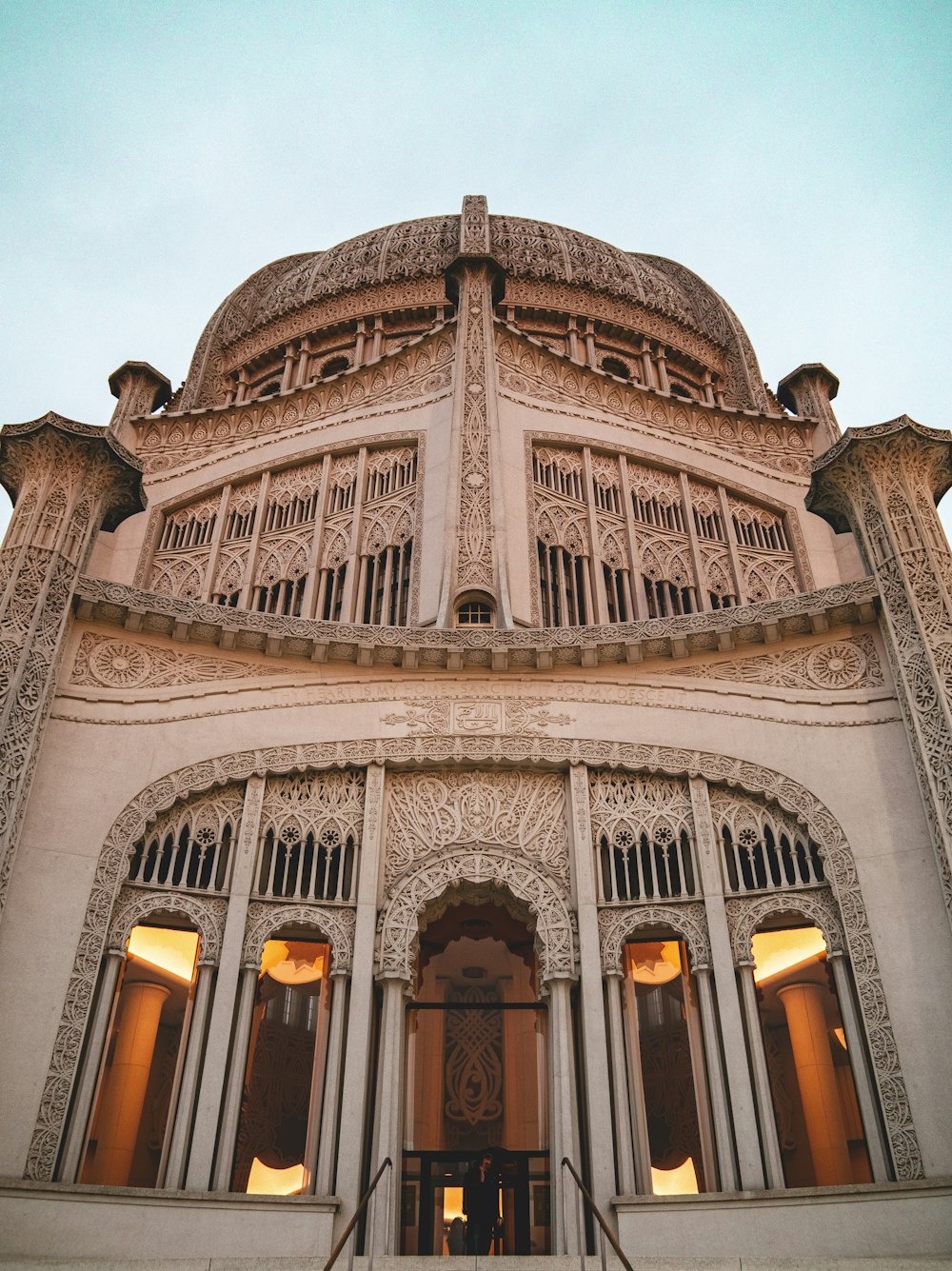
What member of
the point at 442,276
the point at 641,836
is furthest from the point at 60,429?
the point at 442,276

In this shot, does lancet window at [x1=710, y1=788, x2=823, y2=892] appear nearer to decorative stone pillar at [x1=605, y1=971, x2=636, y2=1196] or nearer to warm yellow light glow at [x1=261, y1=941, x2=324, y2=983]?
decorative stone pillar at [x1=605, y1=971, x2=636, y2=1196]

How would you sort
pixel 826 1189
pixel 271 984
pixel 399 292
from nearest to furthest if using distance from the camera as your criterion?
1. pixel 826 1189
2. pixel 271 984
3. pixel 399 292

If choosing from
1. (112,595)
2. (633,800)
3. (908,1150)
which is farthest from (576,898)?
(112,595)

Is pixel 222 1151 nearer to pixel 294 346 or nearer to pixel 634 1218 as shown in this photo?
pixel 634 1218

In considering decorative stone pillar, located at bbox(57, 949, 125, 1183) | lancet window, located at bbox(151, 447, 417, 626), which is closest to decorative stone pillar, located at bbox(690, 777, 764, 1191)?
lancet window, located at bbox(151, 447, 417, 626)

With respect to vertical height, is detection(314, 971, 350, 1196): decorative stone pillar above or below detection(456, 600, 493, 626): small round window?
below

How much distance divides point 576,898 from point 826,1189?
382 centimetres

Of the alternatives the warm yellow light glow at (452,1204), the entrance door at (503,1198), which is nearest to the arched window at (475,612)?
the entrance door at (503,1198)

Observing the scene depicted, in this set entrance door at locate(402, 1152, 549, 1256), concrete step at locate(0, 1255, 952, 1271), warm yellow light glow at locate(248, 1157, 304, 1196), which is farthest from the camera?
warm yellow light glow at locate(248, 1157, 304, 1196)

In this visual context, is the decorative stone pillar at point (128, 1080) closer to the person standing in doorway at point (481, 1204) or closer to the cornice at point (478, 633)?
the cornice at point (478, 633)

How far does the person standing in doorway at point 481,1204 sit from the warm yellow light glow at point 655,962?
3.15 m

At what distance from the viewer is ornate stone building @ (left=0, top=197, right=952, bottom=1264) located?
11023 mm

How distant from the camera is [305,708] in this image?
45.9ft

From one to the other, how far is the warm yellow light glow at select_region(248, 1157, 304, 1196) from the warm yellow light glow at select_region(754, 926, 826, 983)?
7.85 m
